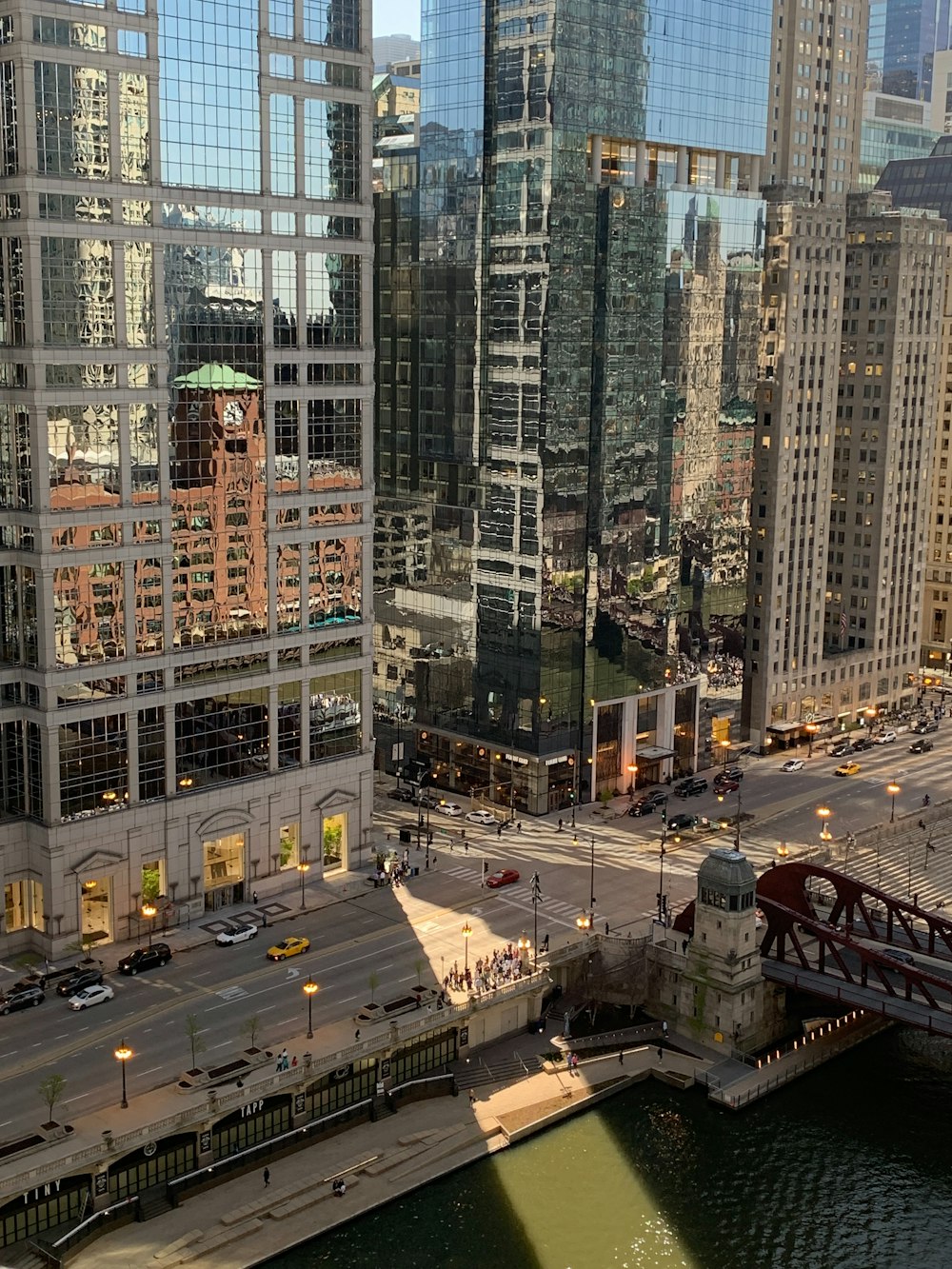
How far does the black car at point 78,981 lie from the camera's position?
113875 mm

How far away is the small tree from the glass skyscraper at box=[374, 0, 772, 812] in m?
55.1

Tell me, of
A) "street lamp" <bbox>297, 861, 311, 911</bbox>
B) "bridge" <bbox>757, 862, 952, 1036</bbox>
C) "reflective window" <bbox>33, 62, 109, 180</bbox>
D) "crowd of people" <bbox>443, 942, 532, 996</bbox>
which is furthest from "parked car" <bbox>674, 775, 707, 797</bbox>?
"reflective window" <bbox>33, 62, 109, 180</bbox>

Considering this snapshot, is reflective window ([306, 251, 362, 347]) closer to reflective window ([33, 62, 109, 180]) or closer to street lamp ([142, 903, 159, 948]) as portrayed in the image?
reflective window ([33, 62, 109, 180])

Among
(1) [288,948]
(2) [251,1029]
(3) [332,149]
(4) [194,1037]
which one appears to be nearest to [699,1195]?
(2) [251,1029]

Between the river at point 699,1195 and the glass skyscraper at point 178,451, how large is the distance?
1514 inches

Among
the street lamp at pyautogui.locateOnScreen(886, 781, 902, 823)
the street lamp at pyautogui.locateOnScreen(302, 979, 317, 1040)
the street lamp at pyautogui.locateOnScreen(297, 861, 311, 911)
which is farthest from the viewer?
the street lamp at pyautogui.locateOnScreen(886, 781, 902, 823)

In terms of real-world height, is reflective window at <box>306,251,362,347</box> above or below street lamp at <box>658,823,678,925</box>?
above

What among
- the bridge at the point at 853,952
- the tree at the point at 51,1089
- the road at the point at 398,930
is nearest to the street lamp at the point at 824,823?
the road at the point at 398,930

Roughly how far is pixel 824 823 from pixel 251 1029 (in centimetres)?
7327

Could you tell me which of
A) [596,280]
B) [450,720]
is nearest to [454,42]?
→ [596,280]

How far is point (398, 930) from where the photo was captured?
128125 mm

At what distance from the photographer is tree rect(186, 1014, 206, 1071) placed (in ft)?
337

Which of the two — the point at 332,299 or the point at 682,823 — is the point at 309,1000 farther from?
the point at 332,299

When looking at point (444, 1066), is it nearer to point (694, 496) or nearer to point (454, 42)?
point (694, 496)
